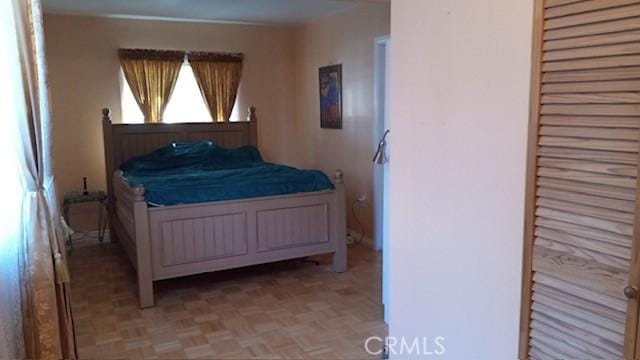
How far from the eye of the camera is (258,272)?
4238 millimetres

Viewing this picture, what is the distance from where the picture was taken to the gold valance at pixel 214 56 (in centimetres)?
565

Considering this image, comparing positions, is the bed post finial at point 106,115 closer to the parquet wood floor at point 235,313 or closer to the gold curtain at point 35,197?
the parquet wood floor at point 235,313

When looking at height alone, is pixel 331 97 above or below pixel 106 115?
above

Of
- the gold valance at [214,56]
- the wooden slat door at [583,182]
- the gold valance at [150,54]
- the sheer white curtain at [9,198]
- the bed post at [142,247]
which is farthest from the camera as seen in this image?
the gold valance at [214,56]

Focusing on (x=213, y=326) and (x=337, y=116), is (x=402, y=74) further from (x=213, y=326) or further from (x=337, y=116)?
(x=337, y=116)

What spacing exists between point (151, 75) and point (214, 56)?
742 millimetres

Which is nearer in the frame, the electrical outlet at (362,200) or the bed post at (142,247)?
the bed post at (142,247)

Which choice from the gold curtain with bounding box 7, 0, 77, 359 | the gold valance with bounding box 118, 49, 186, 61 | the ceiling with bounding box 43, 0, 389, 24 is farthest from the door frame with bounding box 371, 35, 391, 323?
the gold curtain with bounding box 7, 0, 77, 359

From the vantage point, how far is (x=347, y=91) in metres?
5.21

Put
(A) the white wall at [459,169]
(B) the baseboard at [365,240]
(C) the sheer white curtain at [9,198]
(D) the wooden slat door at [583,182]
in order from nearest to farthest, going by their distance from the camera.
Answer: (D) the wooden slat door at [583,182] → (A) the white wall at [459,169] → (C) the sheer white curtain at [9,198] → (B) the baseboard at [365,240]

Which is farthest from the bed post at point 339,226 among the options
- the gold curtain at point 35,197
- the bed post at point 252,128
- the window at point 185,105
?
the window at point 185,105

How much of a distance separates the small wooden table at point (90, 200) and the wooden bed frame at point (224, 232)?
65 centimetres

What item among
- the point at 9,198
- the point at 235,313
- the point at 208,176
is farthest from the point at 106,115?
the point at 9,198

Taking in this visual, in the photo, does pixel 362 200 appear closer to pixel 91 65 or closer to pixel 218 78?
pixel 218 78
